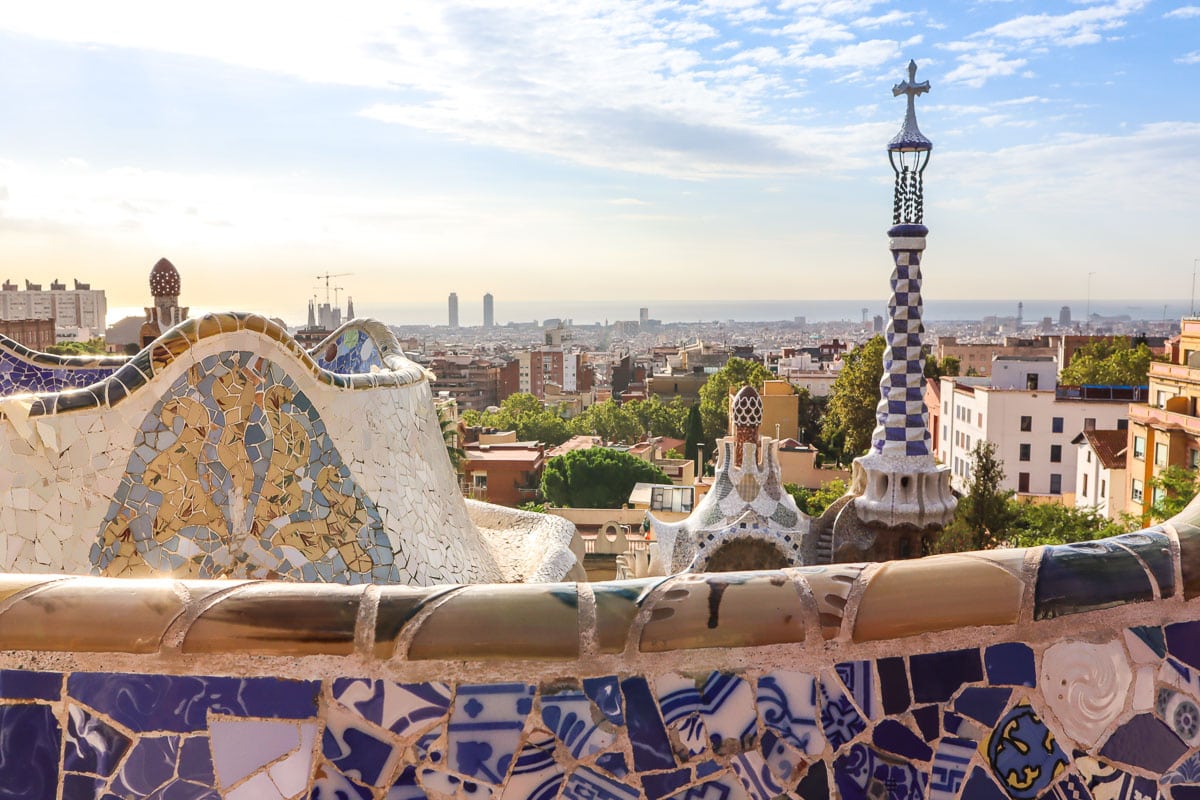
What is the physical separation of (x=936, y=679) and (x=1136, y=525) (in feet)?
42.3

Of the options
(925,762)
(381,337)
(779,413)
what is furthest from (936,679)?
(779,413)

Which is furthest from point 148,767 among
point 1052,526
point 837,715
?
point 1052,526

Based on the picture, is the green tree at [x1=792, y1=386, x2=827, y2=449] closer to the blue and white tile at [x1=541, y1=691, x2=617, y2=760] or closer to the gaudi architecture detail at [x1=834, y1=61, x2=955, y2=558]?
the gaudi architecture detail at [x1=834, y1=61, x2=955, y2=558]

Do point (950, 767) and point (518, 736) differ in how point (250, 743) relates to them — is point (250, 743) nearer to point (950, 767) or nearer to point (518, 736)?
point (518, 736)

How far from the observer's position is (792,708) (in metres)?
1.50

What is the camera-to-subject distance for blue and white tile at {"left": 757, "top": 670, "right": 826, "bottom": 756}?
1489 mm

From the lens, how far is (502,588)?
151cm

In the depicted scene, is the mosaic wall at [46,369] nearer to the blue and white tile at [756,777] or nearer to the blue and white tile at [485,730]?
the blue and white tile at [485,730]

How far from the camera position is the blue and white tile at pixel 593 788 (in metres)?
1.47

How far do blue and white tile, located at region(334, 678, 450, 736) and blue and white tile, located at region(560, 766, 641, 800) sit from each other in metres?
0.20

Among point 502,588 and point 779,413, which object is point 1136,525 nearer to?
point 502,588

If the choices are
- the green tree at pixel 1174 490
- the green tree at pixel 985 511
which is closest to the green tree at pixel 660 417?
the green tree at pixel 985 511

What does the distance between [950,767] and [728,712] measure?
336 mm

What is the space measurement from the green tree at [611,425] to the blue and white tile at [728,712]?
41.0 meters
